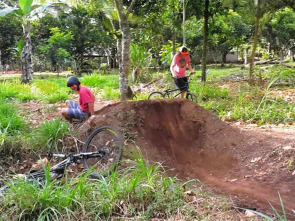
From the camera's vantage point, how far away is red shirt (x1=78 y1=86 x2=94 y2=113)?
16.7 feet

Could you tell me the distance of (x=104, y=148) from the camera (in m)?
4.22

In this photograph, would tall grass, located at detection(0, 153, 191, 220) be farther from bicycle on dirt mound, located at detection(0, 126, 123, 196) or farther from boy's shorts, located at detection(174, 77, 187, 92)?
boy's shorts, located at detection(174, 77, 187, 92)

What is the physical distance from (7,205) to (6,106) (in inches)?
130

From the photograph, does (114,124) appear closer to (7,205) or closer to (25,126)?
(25,126)

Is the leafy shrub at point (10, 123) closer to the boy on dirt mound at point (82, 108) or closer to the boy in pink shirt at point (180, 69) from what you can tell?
the boy on dirt mound at point (82, 108)

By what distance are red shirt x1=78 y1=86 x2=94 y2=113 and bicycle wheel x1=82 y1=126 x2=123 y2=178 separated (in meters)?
0.70

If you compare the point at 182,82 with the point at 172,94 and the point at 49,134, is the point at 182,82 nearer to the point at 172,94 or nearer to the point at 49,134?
the point at 172,94

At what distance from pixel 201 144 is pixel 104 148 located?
173 centimetres

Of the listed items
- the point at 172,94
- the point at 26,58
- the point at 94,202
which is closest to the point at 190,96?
the point at 172,94

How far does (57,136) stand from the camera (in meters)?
4.85

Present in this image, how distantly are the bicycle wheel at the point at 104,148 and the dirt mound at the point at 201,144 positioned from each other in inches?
11.4

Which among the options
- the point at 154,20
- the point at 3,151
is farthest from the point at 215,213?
the point at 154,20

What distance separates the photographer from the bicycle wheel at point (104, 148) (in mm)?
4000

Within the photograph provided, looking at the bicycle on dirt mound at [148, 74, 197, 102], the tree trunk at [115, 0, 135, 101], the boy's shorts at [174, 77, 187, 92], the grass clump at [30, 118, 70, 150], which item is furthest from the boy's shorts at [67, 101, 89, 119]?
the boy's shorts at [174, 77, 187, 92]
